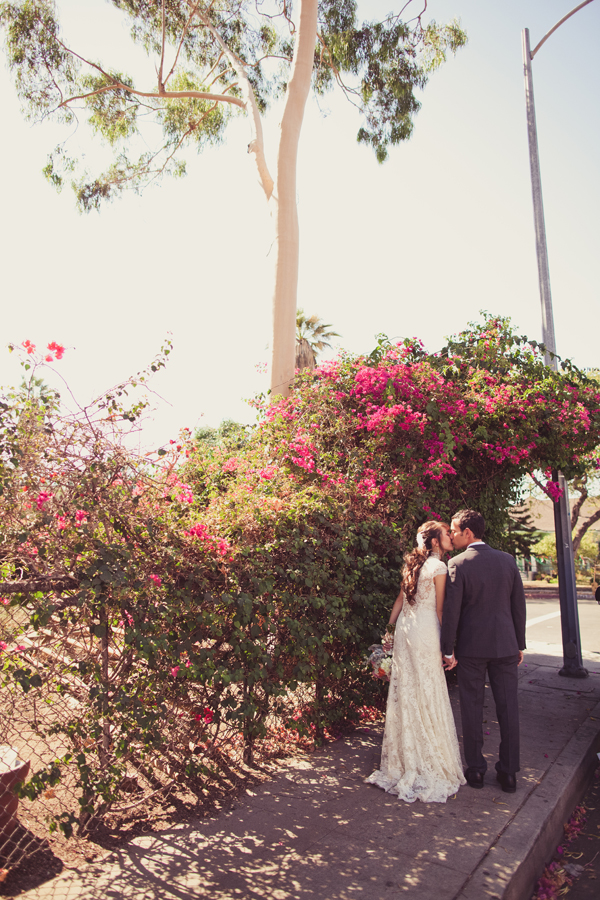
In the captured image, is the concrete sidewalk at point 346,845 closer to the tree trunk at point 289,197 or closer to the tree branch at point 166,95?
the tree trunk at point 289,197

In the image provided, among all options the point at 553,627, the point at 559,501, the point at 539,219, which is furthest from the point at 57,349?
the point at 553,627

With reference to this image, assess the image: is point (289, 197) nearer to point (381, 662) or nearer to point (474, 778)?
point (381, 662)

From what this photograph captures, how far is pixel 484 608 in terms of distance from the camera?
4.12m

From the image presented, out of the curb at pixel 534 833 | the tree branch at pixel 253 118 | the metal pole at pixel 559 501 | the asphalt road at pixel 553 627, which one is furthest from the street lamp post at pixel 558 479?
the tree branch at pixel 253 118

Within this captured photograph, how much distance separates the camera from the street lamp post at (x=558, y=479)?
733 centimetres

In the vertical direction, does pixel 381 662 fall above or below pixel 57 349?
below

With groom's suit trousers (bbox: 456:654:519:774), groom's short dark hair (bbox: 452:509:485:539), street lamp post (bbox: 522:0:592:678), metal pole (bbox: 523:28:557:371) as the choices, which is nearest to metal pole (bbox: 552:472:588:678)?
street lamp post (bbox: 522:0:592:678)

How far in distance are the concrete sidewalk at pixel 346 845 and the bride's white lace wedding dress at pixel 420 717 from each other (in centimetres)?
14

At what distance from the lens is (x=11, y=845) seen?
3043 millimetres

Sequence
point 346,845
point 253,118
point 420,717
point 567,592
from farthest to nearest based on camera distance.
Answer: point 253,118
point 567,592
point 420,717
point 346,845

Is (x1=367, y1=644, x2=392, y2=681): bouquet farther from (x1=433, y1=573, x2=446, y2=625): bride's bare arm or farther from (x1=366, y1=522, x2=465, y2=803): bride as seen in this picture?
(x1=433, y1=573, x2=446, y2=625): bride's bare arm

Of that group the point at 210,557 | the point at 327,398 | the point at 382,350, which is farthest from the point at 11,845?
the point at 382,350

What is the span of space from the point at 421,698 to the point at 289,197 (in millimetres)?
8342

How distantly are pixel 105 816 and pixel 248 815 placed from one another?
2.77ft
